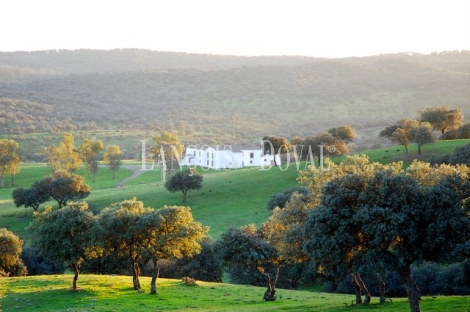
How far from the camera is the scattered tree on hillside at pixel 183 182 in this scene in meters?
87.0

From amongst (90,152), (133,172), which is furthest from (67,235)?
(133,172)

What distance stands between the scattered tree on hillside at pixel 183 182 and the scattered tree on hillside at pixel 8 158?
42017mm

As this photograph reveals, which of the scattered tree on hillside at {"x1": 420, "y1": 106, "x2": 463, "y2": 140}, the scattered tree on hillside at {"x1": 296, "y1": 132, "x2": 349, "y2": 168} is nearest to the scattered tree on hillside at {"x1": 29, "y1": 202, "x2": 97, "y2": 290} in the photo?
the scattered tree on hillside at {"x1": 296, "y1": 132, "x2": 349, "y2": 168}

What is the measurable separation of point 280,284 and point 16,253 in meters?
26.0

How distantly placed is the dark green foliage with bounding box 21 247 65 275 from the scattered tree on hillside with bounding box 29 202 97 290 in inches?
836

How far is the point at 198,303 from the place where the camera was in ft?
129

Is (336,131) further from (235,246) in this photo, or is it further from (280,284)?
(235,246)

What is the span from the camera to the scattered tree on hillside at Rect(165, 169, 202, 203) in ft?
285

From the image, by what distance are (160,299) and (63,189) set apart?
50.4 meters

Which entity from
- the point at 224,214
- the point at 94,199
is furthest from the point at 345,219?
the point at 94,199

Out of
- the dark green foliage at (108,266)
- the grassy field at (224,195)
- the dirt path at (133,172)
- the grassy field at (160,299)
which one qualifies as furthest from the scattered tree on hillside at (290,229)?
the dirt path at (133,172)

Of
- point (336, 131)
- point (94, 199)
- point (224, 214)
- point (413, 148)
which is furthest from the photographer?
point (336, 131)

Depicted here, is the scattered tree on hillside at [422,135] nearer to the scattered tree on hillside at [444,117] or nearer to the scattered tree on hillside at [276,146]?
the scattered tree on hillside at [444,117]

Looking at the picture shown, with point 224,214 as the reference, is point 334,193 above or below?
above
